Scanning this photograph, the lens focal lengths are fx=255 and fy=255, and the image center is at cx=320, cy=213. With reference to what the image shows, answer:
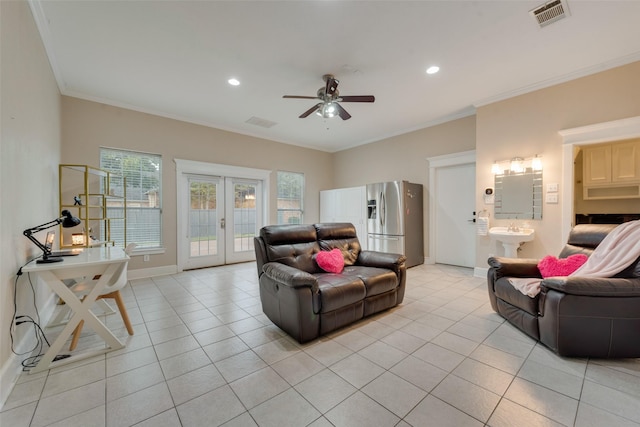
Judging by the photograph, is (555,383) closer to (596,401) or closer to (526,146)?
(596,401)

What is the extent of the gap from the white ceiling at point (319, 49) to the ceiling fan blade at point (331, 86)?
188 mm

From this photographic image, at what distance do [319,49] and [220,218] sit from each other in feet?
12.7

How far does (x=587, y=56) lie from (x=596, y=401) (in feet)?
11.9

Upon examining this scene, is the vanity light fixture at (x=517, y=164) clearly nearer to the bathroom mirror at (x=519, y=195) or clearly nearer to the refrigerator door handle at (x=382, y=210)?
the bathroom mirror at (x=519, y=195)

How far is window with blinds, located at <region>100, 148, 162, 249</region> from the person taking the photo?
14.2 feet

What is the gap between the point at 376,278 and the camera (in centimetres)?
272

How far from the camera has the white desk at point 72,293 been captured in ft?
6.23

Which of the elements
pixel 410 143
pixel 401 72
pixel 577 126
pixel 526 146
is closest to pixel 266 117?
pixel 401 72

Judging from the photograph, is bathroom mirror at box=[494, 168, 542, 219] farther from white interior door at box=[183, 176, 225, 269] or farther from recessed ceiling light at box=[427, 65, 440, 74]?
white interior door at box=[183, 176, 225, 269]

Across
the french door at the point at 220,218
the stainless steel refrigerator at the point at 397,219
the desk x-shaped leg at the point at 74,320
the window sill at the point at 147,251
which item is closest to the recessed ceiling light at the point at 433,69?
the stainless steel refrigerator at the point at 397,219

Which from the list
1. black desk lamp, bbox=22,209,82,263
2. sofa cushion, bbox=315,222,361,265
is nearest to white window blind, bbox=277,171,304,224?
sofa cushion, bbox=315,222,361,265

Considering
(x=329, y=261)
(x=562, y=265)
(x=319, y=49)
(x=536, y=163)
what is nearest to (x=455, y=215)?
(x=536, y=163)

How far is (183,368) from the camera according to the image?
191cm

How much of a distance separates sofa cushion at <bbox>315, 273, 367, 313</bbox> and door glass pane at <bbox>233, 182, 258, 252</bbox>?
3.53 m
